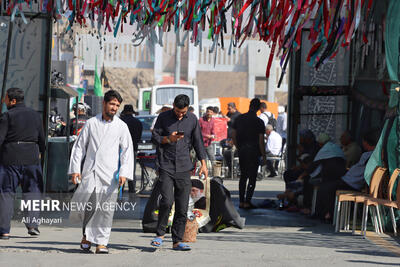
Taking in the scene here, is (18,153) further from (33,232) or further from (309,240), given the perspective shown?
(309,240)

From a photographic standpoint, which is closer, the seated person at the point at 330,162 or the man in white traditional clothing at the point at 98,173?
the man in white traditional clothing at the point at 98,173

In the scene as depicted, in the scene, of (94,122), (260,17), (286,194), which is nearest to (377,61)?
(286,194)

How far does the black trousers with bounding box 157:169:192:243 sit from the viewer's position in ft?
30.9

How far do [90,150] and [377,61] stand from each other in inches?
265

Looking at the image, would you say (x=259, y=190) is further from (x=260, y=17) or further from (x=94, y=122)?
(x=94, y=122)

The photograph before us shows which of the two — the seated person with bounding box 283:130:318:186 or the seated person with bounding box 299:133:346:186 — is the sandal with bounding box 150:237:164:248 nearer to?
the seated person with bounding box 299:133:346:186

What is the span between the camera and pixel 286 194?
14.4 m

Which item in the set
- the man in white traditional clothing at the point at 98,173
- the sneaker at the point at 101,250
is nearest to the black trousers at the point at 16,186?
the man in white traditional clothing at the point at 98,173

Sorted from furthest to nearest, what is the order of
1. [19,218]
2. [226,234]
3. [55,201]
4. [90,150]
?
1. [55,201]
2. [19,218]
3. [226,234]
4. [90,150]

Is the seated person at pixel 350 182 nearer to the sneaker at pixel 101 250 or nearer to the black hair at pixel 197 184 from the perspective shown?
the black hair at pixel 197 184

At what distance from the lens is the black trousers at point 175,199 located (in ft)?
30.9

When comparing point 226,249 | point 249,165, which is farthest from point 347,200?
point 249,165

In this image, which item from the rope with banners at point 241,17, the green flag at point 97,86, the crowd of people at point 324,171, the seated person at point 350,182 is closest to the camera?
the rope with banners at point 241,17

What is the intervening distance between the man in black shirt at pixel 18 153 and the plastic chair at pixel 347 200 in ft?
13.2
